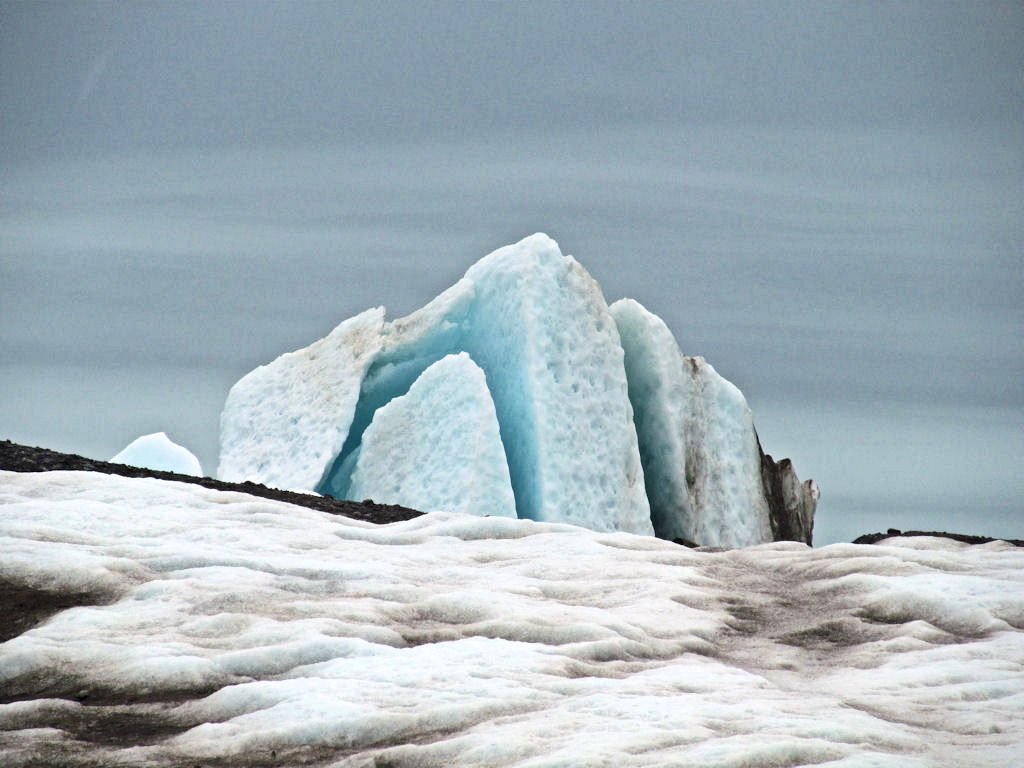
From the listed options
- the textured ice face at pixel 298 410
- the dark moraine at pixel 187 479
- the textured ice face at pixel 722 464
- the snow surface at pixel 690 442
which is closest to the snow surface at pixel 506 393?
the textured ice face at pixel 298 410

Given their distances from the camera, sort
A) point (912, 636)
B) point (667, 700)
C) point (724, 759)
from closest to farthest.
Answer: point (724, 759) < point (667, 700) < point (912, 636)

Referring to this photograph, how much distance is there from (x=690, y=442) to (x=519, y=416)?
4117mm

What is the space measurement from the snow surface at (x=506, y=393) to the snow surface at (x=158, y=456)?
1.54 meters

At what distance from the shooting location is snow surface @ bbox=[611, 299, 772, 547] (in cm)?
2473

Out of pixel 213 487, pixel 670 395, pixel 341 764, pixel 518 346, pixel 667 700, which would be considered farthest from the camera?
pixel 670 395

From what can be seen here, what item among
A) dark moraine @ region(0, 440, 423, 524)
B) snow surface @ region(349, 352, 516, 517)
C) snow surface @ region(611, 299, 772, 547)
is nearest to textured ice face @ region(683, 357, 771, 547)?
snow surface @ region(611, 299, 772, 547)

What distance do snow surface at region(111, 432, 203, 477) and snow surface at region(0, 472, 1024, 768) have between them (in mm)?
9169

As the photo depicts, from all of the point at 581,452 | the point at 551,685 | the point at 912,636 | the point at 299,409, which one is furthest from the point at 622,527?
the point at 551,685

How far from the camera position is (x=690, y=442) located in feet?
82.3

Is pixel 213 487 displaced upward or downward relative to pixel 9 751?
upward

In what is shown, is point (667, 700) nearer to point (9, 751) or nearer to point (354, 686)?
point (354, 686)

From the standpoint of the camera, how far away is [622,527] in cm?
2267

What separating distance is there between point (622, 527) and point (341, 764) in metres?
14.6

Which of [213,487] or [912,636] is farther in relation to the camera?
[213,487]
